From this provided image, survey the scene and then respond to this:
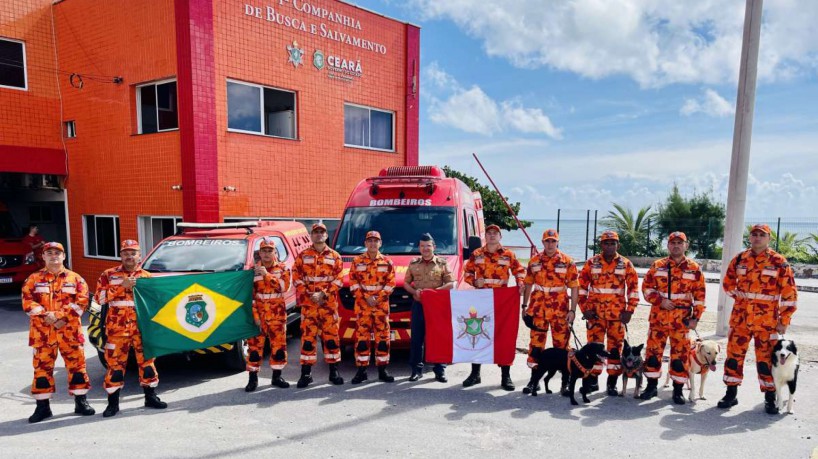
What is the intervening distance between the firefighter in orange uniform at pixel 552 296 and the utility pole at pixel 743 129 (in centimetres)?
410

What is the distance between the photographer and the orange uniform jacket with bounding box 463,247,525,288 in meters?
6.32

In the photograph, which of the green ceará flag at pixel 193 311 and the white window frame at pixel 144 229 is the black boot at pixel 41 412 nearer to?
the green ceará flag at pixel 193 311

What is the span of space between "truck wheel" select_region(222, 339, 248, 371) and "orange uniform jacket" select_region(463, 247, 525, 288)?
311 centimetres

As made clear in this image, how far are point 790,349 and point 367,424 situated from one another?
4445mm

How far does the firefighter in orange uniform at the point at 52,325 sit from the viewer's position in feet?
16.8

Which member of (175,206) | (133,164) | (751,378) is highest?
(133,164)

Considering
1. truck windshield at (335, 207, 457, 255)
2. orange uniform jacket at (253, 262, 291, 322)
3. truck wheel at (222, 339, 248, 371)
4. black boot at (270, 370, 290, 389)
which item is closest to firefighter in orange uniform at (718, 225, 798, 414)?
truck windshield at (335, 207, 457, 255)

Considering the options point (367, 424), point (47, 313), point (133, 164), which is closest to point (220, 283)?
point (47, 313)

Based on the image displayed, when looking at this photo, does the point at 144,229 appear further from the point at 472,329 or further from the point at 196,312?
the point at 472,329

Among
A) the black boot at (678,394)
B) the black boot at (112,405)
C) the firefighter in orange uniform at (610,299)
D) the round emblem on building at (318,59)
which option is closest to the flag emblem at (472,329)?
the firefighter in orange uniform at (610,299)

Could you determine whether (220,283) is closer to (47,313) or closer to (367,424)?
(47,313)

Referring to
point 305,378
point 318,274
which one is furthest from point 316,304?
point 305,378

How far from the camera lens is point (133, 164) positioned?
12.3m

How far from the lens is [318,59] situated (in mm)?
13453
